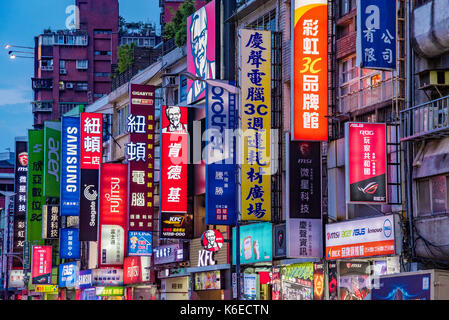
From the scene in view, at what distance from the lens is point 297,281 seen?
36031mm

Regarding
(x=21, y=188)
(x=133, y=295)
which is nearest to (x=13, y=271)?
(x=21, y=188)

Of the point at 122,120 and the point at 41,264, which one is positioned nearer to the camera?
the point at 122,120

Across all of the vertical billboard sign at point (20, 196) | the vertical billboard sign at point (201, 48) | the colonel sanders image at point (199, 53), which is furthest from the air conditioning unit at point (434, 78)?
the vertical billboard sign at point (20, 196)

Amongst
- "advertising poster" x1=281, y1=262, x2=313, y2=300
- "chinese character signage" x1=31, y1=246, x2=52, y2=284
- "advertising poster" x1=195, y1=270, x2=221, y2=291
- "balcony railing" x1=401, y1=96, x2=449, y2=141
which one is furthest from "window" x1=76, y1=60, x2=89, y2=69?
"balcony railing" x1=401, y1=96, x2=449, y2=141

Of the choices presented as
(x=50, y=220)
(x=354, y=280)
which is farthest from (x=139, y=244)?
(x=50, y=220)

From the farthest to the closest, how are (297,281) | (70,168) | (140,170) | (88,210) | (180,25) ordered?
(70,168) → (88,210) → (180,25) → (140,170) → (297,281)

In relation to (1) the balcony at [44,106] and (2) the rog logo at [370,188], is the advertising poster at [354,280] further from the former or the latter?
(1) the balcony at [44,106]

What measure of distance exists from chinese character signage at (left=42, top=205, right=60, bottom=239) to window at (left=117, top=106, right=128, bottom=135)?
31.9 feet

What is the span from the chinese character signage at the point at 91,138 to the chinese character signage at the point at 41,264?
17501mm

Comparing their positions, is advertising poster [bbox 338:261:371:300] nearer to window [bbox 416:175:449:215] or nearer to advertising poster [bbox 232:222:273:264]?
window [bbox 416:175:449:215]

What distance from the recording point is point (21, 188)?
84188 mm

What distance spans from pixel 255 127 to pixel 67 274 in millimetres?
39171

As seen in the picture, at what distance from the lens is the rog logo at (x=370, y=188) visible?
2916cm

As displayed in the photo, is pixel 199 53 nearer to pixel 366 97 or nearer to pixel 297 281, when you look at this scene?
pixel 297 281
